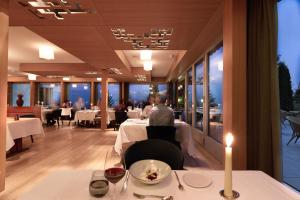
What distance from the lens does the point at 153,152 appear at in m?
1.86

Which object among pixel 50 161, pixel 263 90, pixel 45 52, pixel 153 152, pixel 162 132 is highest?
pixel 45 52

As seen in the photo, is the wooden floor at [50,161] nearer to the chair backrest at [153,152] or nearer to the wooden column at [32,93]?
the chair backrest at [153,152]

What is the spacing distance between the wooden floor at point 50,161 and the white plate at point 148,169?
1992 mm

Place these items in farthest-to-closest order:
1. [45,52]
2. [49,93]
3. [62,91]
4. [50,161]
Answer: [49,93], [62,91], [45,52], [50,161]

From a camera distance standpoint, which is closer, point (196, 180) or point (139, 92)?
point (196, 180)

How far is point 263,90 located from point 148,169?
58.1 inches

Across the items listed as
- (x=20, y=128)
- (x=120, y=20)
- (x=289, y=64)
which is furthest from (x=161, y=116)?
(x=20, y=128)

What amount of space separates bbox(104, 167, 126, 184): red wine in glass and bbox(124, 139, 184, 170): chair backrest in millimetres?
662

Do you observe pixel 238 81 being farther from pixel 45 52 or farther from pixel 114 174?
pixel 45 52

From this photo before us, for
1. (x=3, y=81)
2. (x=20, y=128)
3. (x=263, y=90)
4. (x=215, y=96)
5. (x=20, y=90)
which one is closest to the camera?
(x=263, y=90)

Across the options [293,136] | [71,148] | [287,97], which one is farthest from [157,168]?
[71,148]

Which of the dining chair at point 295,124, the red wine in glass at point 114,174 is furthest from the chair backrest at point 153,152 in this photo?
the dining chair at point 295,124

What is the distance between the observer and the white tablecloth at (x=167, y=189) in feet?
3.62

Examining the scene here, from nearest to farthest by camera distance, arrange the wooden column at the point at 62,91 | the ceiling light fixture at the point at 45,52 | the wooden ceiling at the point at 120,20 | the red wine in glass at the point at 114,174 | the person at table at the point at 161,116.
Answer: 1. the red wine in glass at the point at 114,174
2. the wooden ceiling at the point at 120,20
3. the person at table at the point at 161,116
4. the ceiling light fixture at the point at 45,52
5. the wooden column at the point at 62,91
